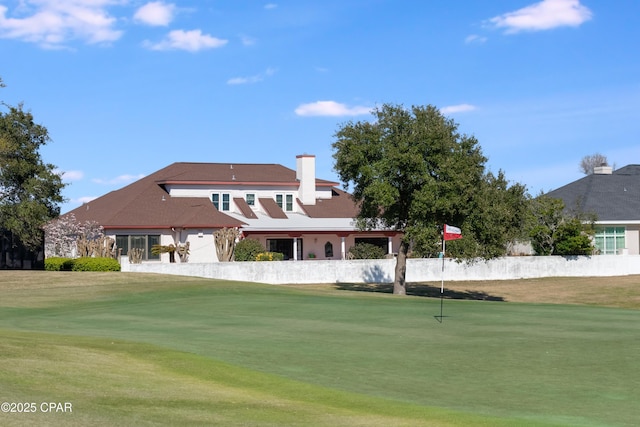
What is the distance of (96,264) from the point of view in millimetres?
51750

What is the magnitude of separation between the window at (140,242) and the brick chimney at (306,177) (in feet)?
47.4

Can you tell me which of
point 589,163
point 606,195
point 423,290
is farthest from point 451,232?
point 589,163

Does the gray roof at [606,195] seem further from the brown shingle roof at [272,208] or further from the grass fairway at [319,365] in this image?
the grass fairway at [319,365]

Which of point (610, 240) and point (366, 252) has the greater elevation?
point (610, 240)

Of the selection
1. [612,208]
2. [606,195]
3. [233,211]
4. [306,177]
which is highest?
[306,177]

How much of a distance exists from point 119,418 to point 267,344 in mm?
9992

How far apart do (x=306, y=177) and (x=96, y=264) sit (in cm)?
2516

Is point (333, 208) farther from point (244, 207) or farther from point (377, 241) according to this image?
point (244, 207)

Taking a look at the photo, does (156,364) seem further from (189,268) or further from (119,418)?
(189,268)

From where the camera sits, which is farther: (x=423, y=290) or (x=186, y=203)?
(x=186, y=203)

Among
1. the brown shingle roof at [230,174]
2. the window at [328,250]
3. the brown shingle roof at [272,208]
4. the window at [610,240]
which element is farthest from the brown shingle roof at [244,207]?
A: the window at [610,240]

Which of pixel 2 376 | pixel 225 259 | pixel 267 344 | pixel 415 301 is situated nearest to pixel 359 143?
pixel 415 301

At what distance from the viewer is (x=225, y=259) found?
58.2m

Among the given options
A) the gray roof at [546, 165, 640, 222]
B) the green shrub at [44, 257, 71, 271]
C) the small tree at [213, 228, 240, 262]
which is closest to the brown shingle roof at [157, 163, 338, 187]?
the small tree at [213, 228, 240, 262]
